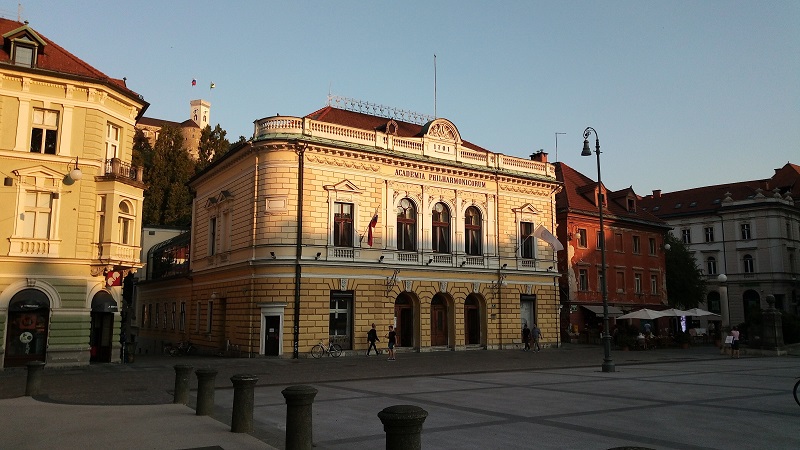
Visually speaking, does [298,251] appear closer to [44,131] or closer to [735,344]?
[44,131]

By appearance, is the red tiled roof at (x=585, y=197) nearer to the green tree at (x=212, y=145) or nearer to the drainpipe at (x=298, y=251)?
the drainpipe at (x=298, y=251)

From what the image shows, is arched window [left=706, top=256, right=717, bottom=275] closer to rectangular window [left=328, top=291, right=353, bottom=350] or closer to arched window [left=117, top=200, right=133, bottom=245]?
rectangular window [left=328, top=291, right=353, bottom=350]

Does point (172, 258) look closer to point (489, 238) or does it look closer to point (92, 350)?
point (92, 350)

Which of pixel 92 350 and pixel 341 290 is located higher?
pixel 341 290

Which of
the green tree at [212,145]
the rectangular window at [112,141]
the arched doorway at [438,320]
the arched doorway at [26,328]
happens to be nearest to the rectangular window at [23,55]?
the rectangular window at [112,141]

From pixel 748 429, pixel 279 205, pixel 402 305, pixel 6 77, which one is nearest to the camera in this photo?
pixel 748 429

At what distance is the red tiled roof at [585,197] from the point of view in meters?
48.3

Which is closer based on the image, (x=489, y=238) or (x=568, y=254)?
(x=489, y=238)

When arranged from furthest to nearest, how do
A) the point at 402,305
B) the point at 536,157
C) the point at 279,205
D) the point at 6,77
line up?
the point at 536,157 < the point at 402,305 < the point at 279,205 < the point at 6,77

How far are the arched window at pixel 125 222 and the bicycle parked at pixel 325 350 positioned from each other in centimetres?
1021

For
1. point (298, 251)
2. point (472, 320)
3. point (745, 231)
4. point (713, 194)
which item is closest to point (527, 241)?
point (472, 320)

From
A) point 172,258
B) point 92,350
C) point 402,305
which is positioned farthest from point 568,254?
point 92,350

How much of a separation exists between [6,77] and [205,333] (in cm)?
1773

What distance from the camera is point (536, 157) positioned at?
50.2 metres
